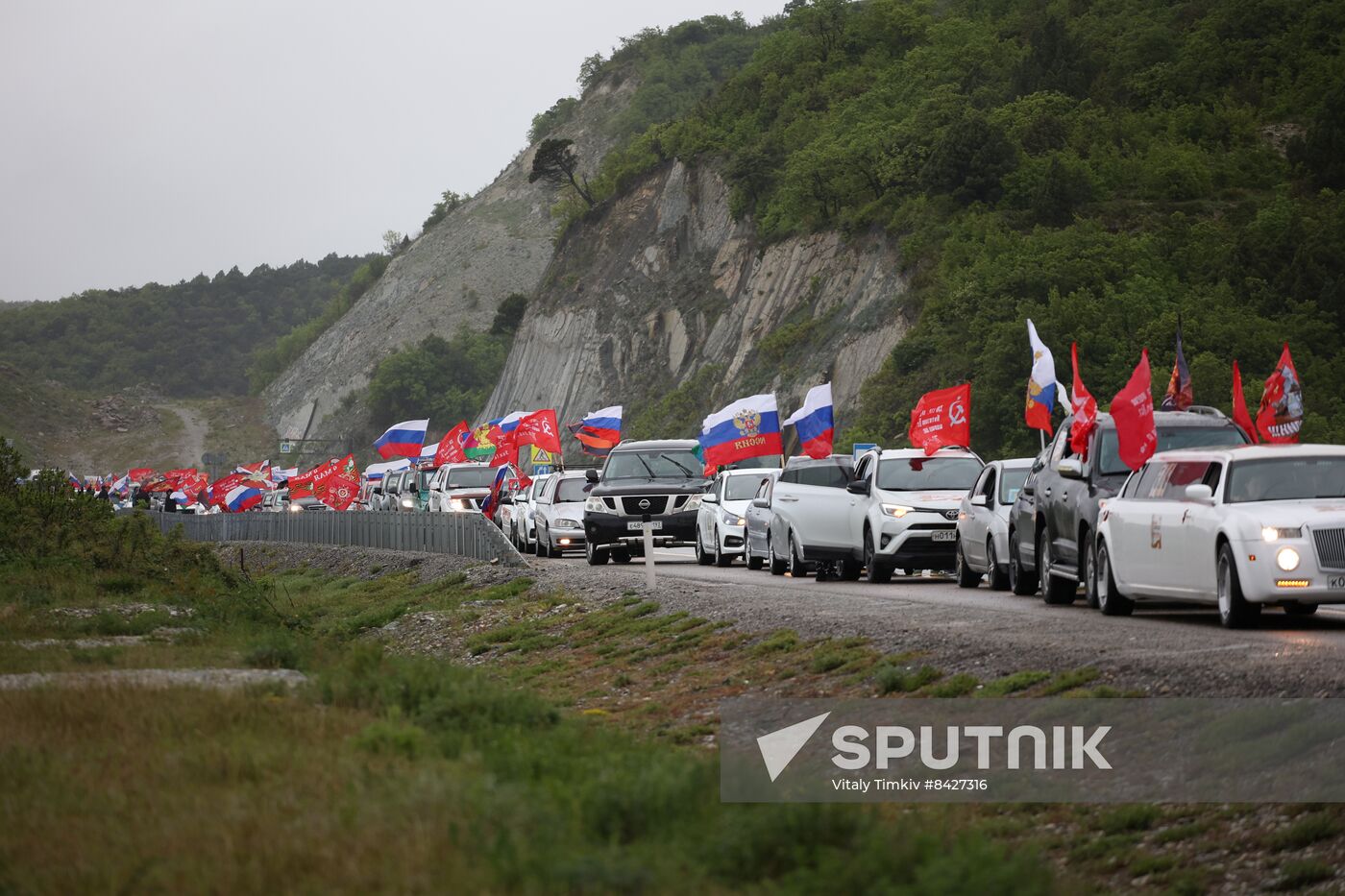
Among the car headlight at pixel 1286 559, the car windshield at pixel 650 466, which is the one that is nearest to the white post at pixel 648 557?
the car windshield at pixel 650 466

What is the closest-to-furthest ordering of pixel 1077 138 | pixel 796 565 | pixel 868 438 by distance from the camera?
pixel 796 565 → pixel 868 438 → pixel 1077 138

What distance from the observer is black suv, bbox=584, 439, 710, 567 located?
33.5 meters

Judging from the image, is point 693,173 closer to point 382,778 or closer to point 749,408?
point 749,408

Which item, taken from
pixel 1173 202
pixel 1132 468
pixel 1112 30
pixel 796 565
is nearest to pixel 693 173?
pixel 1112 30

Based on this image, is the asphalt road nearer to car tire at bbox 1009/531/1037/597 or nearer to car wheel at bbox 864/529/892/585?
car tire at bbox 1009/531/1037/597

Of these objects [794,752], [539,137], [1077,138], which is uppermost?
[539,137]

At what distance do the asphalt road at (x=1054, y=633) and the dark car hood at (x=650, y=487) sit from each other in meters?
8.56

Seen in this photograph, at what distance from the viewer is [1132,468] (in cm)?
1870

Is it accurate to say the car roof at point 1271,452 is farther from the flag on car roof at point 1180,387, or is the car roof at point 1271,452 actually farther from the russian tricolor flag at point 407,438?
the russian tricolor flag at point 407,438

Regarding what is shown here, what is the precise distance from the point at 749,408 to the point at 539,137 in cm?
14214

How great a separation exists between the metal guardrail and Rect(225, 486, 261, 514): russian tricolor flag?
1035 cm

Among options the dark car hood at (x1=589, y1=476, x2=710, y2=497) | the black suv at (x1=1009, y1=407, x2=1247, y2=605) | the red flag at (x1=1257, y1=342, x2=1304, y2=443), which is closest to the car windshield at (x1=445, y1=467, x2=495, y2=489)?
the dark car hood at (x1=589, y1=476, x2=710, y2=497)

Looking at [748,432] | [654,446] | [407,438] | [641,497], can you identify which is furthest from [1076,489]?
[407,438]

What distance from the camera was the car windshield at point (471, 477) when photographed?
49.1 meters
